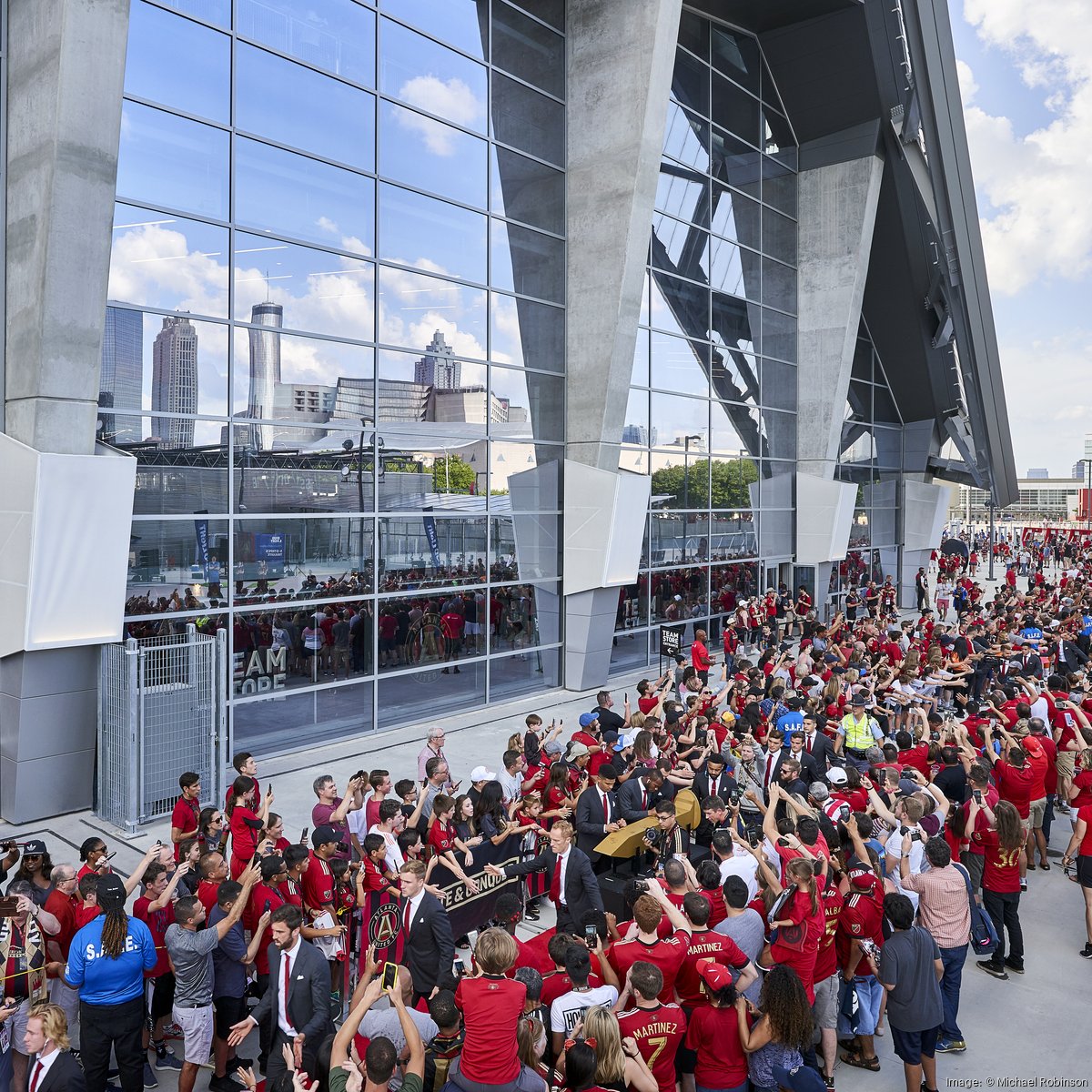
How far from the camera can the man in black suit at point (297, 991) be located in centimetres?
479

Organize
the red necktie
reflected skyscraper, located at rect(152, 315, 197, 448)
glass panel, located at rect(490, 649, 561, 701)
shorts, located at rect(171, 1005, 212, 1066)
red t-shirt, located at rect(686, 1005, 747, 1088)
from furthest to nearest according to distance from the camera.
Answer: glass panel, located at rect(490, 649, 561, 701) → reflected skyscraper, located at rect(152, 315, 197, 448) → the red necktie → shorts, located at rect(171, 1005, 212, 1066) → red t-shirt, located at rect(686, 1005, 747, 1088)

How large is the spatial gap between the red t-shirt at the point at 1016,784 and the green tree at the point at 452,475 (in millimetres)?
9550

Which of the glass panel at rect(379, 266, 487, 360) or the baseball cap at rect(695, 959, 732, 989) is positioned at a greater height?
the glass panel at rect(379, 266, 487, 360)

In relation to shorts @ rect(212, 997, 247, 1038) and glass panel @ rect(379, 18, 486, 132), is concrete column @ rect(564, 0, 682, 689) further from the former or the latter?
shorts @ rect(212, 997, 247, 1038)

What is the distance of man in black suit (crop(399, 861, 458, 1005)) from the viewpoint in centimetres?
552

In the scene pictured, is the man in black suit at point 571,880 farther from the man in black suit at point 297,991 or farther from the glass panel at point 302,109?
the glass panel at point 302,109

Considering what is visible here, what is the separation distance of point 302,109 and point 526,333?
5645 millimetres

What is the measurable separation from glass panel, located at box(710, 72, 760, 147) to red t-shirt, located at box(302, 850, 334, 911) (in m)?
21.4

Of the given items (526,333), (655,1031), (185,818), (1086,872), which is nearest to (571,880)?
(655,1031)

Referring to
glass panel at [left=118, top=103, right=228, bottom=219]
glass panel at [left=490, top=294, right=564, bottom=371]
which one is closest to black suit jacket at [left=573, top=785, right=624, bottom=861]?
glass panel at [left=118, top=103, right=228, bottom=219]

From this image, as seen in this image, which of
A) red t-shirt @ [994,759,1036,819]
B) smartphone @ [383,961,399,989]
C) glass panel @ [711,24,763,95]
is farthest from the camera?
glass panel @ [711,24,763,95]

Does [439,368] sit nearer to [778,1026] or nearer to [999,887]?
[999,887]

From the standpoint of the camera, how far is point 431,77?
14.9 m

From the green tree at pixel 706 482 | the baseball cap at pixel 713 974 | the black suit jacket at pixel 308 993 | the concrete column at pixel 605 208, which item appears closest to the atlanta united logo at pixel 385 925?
the black suit jacket at pixel 308 993
